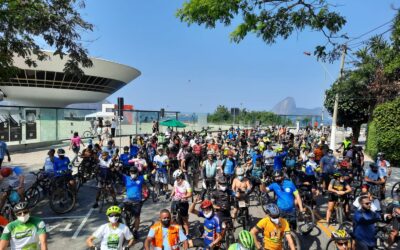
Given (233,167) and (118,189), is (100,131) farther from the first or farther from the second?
(233,167)

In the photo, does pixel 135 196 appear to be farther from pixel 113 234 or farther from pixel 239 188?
pixel 239 188

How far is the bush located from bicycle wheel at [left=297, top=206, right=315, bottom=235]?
14279mm

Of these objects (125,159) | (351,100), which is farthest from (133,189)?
Answer: (351,100)

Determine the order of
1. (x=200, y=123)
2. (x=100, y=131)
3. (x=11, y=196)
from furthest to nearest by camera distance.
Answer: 1. (x=200, y=123)
2. (x=100, y=131)
3. (x=11, y=196)

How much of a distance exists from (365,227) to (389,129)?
1595 centimetres

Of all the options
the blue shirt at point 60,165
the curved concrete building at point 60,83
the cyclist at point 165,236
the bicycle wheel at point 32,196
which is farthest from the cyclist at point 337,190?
the curved concrete building at point 60,83

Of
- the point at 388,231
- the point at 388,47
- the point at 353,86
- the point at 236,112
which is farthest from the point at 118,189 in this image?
the point at 236,112

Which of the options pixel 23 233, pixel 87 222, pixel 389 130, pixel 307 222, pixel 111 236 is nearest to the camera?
pixel 23 233

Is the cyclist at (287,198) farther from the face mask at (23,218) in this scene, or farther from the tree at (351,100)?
the tree at (351,100)

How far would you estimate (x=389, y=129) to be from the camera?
19.4 meters

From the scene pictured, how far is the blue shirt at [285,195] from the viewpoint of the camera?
23.4 ft

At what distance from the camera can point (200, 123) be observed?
1671 inches

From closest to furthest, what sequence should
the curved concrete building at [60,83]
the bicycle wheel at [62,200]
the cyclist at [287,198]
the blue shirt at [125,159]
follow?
the cyclist at [287,198]
the bicycle wheel at [62,200]
the blue shirt at [125,159]
the curved concrete building at [60,83]

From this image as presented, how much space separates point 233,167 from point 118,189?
16.0 feet
